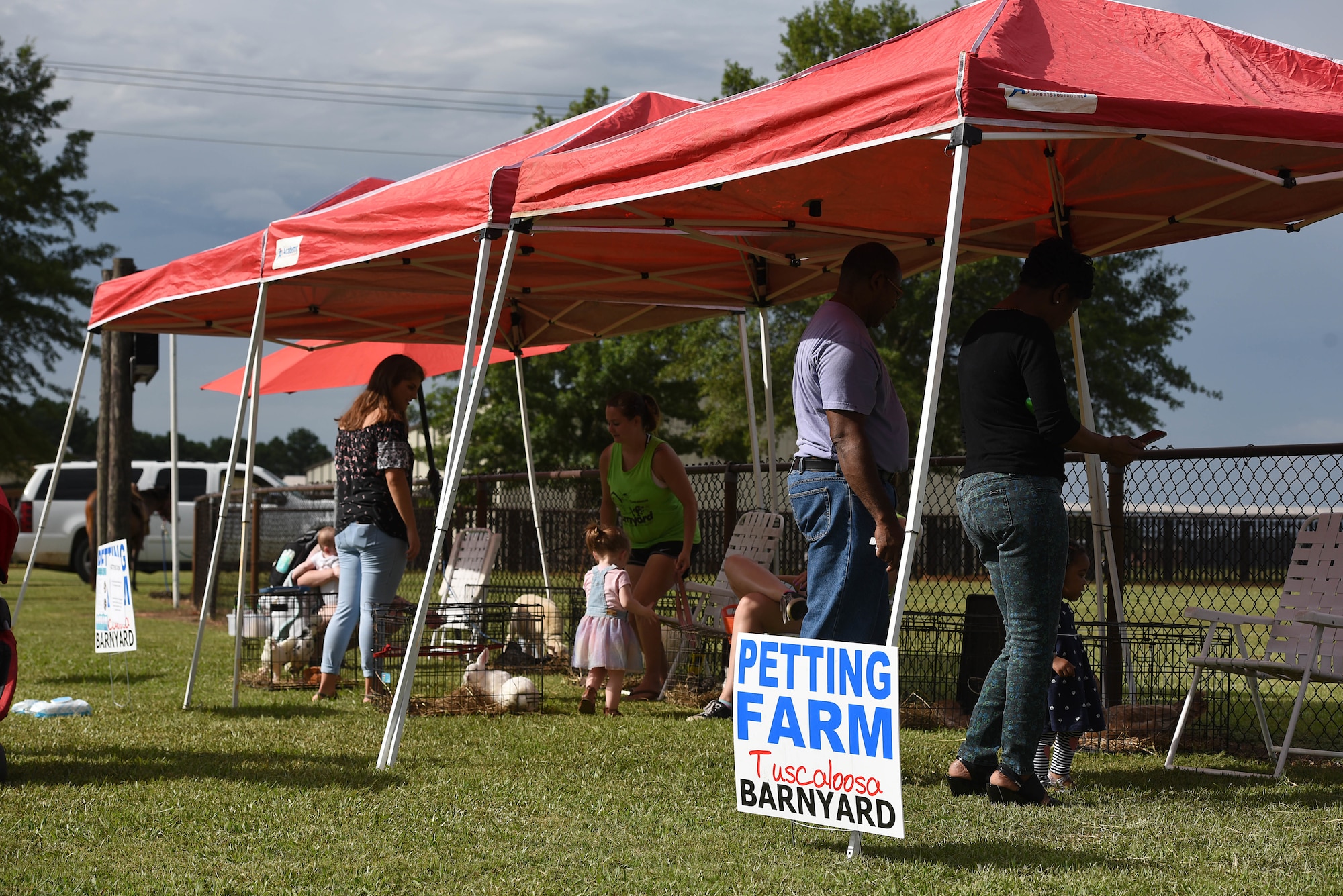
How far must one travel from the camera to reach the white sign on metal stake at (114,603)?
→ 7168mm

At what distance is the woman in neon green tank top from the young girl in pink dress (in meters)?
0.41

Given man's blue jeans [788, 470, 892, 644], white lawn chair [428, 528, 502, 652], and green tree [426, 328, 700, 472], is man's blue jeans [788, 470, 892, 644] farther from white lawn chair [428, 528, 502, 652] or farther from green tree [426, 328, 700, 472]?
green tree [426, 328, 700, 472]

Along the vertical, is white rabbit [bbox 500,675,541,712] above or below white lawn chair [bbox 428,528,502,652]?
below

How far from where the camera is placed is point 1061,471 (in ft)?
14.5

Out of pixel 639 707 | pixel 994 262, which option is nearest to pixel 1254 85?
pixel 639 707

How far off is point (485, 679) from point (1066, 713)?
350cm

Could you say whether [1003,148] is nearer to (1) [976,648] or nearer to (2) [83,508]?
(1) [976,648]

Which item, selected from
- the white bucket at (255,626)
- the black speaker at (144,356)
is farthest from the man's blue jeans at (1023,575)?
the black speaker at (144,356)

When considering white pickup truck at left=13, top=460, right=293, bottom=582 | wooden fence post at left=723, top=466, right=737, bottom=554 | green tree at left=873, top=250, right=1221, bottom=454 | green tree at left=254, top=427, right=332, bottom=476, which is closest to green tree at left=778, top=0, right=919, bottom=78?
green tree at left=873, top=250, right=1221, bottom=454

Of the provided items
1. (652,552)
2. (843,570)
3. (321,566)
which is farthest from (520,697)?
(843,570)

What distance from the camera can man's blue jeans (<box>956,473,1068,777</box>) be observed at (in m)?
4.32

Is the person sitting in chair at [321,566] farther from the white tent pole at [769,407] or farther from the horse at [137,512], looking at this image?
the horse at [137,512]

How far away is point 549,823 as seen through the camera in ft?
14.2

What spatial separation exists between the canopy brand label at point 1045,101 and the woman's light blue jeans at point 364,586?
4.57 meters
